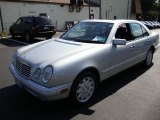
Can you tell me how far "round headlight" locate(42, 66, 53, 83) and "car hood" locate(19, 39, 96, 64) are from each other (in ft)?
0.71

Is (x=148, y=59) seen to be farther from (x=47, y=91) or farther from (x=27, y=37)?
(x=27, y=37)

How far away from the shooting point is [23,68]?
13.8 feet

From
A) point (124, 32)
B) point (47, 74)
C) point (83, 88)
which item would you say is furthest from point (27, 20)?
point (47, 74)

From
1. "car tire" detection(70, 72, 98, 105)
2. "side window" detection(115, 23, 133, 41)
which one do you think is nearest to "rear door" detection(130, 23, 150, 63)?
"side window" detection(115, 23, 133, 41)

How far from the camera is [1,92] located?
16.3 feet

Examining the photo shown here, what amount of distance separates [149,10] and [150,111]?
185 feet

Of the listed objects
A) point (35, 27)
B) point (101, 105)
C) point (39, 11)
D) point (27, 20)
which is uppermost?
point (39, 11)

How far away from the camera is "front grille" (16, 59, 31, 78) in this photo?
4043 millimetres

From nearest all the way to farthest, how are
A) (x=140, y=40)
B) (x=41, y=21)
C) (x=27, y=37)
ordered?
(x=140, y=40)
(x=41, y=21)
(x=27, y=37)

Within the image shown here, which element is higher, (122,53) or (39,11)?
(39,11)

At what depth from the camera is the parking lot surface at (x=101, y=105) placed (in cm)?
397

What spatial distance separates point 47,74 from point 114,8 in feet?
148

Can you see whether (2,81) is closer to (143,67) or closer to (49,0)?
(143,67)

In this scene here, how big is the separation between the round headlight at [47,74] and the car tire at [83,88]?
0.50 meters
